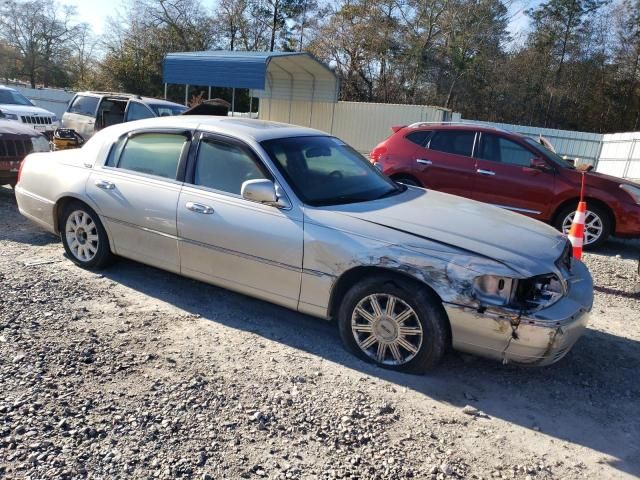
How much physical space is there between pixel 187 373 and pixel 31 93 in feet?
103

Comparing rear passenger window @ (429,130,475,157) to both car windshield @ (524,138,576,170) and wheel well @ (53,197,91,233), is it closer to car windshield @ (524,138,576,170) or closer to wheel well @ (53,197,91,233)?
car windshield @ (524,138,576,170)

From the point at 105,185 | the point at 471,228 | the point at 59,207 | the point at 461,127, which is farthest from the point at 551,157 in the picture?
the point at 59,207

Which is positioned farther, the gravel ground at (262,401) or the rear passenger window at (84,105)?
the rear passenger window at (84,105)

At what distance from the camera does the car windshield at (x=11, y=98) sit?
14702 millimetres

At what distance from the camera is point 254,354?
3.80m

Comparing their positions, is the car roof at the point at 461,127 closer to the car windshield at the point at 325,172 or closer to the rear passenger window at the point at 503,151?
the rear passenger window at the point at 503,151

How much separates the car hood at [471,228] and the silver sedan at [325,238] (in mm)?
16

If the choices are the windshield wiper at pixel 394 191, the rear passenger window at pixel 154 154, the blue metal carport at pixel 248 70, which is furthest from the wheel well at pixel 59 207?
the blue metal carport at pixel 248 70

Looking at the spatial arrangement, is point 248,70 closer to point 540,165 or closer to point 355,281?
point 540,165

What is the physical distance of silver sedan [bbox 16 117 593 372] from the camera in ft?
10.9

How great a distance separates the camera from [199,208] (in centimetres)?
424

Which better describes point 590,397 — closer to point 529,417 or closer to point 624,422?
point 624,422

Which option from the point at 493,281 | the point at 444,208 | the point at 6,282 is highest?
the point at 444,208

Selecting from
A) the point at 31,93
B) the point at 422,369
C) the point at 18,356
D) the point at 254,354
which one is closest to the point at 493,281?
the point at 422,369
